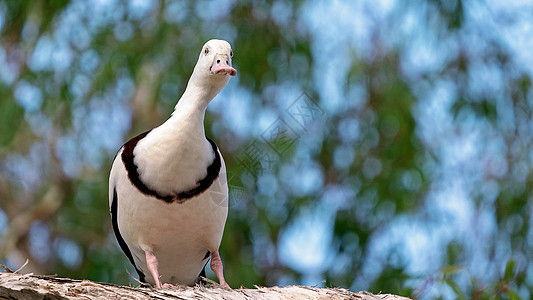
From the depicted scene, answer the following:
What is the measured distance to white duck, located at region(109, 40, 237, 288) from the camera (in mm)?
4117

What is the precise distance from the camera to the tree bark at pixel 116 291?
332 cm

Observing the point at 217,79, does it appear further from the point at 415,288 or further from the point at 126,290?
the point at 415,288

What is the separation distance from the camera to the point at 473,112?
26.4ft

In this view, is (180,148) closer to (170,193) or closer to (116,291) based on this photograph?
(170,193)

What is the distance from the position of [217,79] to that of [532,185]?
14.6ft

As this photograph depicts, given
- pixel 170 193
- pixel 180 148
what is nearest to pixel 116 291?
pixel 170 193

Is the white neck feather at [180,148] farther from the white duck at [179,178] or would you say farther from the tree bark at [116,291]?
the tree bark at [116,291]

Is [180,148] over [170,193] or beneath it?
over

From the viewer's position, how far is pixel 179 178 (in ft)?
13.5

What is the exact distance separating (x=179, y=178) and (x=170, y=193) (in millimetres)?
85

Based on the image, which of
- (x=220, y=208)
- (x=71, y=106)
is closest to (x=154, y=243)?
(x=220, y=208)

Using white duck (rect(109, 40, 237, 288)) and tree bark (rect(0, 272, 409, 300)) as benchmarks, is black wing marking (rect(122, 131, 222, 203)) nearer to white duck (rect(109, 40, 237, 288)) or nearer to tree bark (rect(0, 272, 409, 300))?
white duck (rect(109, 40, 237, 288))

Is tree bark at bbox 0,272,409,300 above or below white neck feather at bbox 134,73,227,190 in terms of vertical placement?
below

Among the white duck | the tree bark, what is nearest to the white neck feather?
the white duck
